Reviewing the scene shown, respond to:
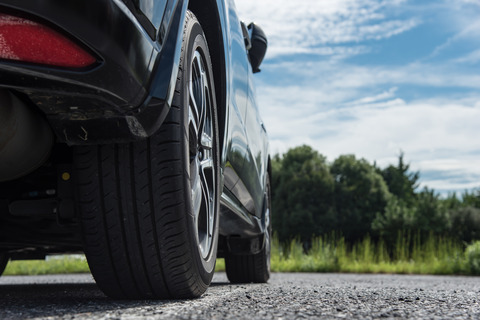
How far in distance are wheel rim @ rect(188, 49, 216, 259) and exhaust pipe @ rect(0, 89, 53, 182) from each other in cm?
53

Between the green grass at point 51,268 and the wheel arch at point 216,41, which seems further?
the green grass at point 51,268

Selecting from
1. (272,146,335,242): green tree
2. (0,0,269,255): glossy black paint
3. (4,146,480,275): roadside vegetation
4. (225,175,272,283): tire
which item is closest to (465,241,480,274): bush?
(225,175,272,283): tire

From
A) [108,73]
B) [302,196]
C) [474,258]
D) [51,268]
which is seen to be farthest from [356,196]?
[108,73]

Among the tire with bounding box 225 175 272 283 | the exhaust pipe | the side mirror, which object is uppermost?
the side mirror

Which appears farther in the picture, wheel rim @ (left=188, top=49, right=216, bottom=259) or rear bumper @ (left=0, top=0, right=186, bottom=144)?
Answer: wheel rim @ (left=188, top=49, right=216, bottom=259)

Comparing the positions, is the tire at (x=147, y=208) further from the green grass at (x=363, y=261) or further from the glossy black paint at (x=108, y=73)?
the green grass at (x=363, y=261)

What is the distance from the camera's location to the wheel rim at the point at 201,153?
205cm

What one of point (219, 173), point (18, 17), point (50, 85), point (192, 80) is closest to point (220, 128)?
point (219, 173)

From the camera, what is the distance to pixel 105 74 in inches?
Answer: 58.5

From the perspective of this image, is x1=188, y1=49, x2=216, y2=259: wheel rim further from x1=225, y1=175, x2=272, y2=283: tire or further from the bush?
the bush

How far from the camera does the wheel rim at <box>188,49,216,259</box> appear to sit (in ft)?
6.74

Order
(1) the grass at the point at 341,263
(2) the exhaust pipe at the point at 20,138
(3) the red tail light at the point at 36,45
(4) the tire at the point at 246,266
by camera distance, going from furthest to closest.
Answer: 1. (1) the grass at the point at 341,263
2. (4) the tire at the point at 246,266
3. (2) the exhaust pipe at the point at 20,138
4. (3) the red tail light at the point at 36,45

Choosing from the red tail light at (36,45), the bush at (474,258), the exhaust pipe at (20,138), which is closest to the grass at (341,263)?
the bush at (474,258)

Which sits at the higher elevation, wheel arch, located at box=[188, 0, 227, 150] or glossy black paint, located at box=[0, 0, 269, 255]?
wheel arch, located at box=[188, 0, 227, 150]
